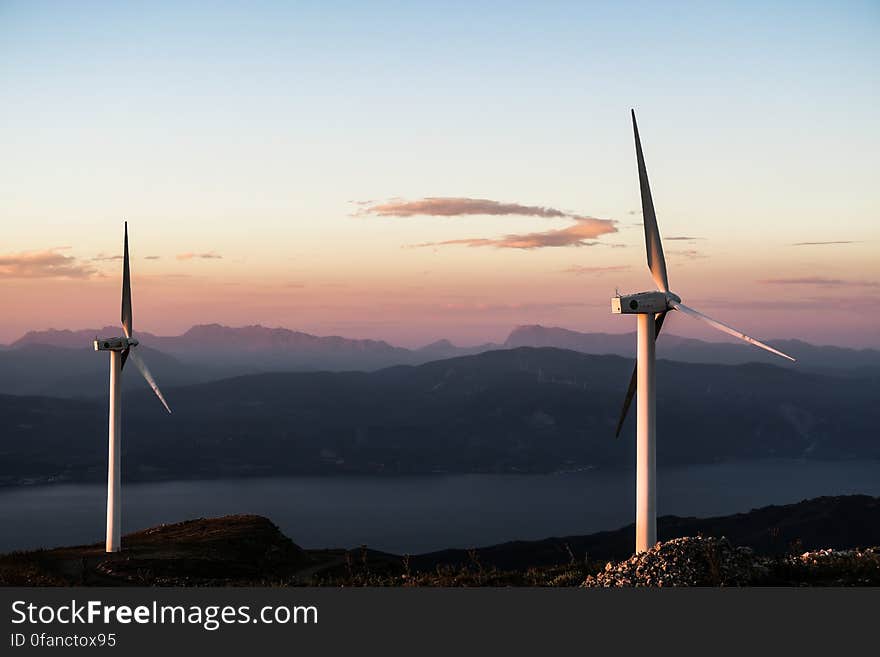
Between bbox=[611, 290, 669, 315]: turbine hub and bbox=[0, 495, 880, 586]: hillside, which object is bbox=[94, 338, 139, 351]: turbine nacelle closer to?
bbox=[0, 495, 880, 586]: hillside

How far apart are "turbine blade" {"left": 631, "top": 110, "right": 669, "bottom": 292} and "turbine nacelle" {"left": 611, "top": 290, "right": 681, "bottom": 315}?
1477 mm

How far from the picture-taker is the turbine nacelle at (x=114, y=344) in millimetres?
60906

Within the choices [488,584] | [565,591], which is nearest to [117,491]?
[488,584]

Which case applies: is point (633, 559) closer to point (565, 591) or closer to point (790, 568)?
point (790, 568)

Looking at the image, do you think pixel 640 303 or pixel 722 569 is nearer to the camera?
pixel 722 569

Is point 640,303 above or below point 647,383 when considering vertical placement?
above

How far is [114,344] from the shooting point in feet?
200

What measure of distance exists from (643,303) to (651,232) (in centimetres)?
462

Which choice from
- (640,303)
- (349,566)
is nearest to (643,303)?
(640,303)

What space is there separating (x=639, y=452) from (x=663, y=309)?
20.3 ft

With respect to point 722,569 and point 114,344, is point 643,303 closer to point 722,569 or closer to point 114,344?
point 722,569

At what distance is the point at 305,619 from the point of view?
76.9 feet

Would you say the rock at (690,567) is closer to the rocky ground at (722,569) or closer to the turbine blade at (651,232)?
the rocky ground at (722,569)

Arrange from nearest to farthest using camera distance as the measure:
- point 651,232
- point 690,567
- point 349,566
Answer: point 690,567
point 349,566
point 651,232
